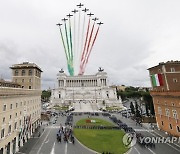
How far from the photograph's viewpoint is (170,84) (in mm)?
56438

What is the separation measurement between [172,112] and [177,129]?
4.30m

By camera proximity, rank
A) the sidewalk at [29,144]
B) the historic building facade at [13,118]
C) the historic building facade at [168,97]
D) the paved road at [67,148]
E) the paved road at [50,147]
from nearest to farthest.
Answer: the historic building facade at [13,118] < the paved road at [67,148] < the paved road at [50,147] < the sidewalk at [29,144] < the historic building facade at [168,97]

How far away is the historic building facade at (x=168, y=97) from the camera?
41.1 metres

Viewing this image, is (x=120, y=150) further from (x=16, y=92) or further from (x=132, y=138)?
(x=16, y=92)

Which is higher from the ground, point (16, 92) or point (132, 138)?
point (16, 92)

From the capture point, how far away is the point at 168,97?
44.0 m

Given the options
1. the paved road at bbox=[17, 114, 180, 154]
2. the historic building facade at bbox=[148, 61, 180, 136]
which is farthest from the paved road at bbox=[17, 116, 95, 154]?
the historic building facade at bbox=[148, 61, 180, 136]

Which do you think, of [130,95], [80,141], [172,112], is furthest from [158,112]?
[130,95]

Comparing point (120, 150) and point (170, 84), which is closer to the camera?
point (120, 150)

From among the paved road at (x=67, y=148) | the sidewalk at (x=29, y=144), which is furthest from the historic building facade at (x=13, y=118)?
the paved road at (x=67, y=148)

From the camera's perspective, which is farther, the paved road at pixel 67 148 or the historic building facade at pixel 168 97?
the historic building facade at pixel 168 97

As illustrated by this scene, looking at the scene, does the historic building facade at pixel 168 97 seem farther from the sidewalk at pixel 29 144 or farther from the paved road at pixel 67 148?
the sidewalk at pixel 29 144

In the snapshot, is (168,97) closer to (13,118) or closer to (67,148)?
(67,148)

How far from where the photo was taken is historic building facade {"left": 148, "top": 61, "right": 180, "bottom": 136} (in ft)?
135
